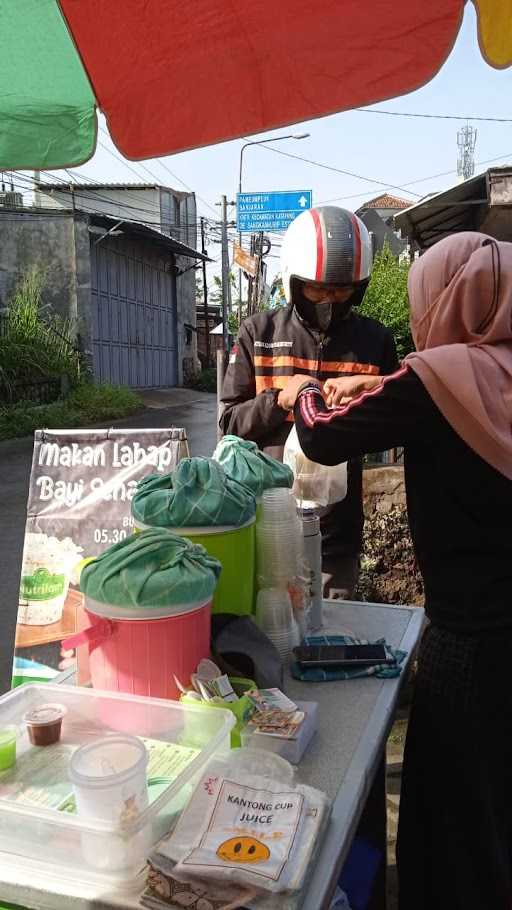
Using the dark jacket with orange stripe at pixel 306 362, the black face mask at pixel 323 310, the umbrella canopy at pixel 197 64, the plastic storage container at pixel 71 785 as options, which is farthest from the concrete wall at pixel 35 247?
the plastic storage container at pixel 71 785

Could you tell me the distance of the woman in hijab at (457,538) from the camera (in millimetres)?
1371

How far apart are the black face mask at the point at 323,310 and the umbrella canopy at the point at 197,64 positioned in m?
0.59

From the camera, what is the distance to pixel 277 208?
520 inches

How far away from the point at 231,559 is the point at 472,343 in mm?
683

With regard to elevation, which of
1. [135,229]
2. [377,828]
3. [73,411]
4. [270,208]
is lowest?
[377,828]

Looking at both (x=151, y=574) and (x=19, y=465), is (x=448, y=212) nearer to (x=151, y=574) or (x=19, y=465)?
(x=19, y=465)

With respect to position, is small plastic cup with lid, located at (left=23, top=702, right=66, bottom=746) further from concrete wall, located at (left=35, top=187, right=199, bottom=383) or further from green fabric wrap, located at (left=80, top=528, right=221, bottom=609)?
concrete wall, located at (left=35, top=187, right=199, bottom=383)

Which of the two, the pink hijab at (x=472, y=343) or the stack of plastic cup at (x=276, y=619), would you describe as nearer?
the pink hijab at (x=472, y=343)

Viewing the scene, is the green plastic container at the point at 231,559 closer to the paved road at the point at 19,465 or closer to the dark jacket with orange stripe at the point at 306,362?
the dark jacket with orange stripe at the point at 306,362

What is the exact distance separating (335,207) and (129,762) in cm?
190

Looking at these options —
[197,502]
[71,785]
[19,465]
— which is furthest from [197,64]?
[19,465]

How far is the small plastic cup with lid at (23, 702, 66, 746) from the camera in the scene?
116cm

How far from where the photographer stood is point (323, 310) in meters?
2.33

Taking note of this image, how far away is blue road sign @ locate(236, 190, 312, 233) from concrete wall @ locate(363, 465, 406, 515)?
1015 centimetres
